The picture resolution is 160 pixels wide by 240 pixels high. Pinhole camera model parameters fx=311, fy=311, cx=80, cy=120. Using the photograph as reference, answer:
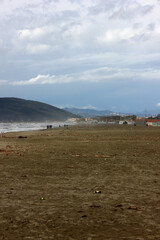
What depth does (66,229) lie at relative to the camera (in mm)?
6781

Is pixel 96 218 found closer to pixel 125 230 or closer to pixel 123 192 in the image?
pixel 125 230

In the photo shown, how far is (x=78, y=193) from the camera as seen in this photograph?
1011 centimetres

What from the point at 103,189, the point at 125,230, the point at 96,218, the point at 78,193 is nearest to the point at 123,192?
the point at 103,189

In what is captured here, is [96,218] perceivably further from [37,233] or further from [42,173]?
[42,173]

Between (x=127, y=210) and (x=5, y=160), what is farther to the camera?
(x=5, y=160)

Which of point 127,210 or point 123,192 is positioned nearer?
point 127,210

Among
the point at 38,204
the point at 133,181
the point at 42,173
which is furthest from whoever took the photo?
the point at 42,173

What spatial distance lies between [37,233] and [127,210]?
8.91 feet

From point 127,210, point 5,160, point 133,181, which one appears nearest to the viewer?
point 127,210

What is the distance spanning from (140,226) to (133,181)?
514 cm

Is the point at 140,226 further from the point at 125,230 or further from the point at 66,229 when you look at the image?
the point at 66,229

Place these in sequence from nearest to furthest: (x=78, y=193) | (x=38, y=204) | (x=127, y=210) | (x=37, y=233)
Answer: (x=37, y=233) < (x=127, y=210) < (x=38, y=204) < (x=78, y=193)

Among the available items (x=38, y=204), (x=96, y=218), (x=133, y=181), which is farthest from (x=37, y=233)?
(x=133, y=181)

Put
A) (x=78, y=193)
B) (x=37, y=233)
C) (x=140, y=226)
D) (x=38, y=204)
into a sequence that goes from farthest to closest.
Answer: (x=78, y=193) → (x=38, y=204) → (x=140, y=226) → (x=37, y=233)
